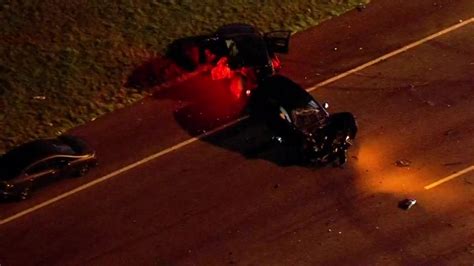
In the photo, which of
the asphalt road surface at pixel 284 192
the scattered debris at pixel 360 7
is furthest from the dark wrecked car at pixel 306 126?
the scattered debris at pixel 360 7

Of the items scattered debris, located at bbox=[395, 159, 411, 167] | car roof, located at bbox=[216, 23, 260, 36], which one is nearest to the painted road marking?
car roof, located at bbox=[216, 23, 260, 36]

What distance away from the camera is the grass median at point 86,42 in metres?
23.4

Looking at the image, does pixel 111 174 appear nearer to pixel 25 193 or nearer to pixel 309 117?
pixel 25 193

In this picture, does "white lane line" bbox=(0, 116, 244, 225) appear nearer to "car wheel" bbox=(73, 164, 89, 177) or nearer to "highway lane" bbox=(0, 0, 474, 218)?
"highway lane" bbox=(0, 0, 474, 218)

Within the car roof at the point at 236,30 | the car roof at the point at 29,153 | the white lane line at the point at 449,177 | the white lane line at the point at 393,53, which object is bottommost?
the white lane line at the point at 449,177

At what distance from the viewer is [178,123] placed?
23.0 metres

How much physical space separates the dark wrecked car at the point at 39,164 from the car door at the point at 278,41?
22.1 feet

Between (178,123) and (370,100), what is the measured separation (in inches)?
227

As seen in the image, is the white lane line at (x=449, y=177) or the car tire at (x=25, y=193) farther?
the white lane line at (x=449, y=177)

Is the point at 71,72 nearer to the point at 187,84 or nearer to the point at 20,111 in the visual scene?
the point at 20,111

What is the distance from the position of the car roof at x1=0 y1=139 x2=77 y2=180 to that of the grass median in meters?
1.47

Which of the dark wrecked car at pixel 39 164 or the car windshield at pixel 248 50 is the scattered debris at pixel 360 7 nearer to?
the car windshield at pixel 248 50

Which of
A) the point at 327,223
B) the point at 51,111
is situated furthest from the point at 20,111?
the point at 327,223

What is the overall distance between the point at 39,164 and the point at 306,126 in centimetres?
724
